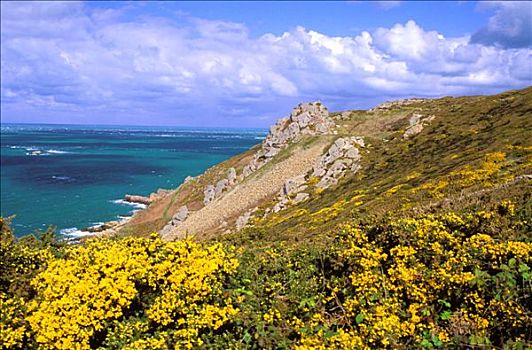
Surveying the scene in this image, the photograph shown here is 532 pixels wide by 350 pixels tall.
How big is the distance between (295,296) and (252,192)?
4472 cm

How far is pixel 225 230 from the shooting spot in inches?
1881

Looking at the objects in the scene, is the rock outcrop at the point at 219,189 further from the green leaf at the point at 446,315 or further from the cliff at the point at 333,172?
the green leaf at the point at 446,315

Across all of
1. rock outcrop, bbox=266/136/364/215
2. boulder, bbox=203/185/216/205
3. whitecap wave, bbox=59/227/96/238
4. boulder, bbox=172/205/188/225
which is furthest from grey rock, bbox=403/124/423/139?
whitecap wave, bbox=59/227/96/238

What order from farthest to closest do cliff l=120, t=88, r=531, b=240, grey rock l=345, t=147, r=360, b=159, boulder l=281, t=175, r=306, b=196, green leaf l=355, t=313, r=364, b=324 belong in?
grey rock l=345, t=147, r=360, b=159, boulder l=281, t=175, r=306, b=196, cliff l=120, t=88, r=531, b=240, green leaf l=355, t=313, r=364, b=324

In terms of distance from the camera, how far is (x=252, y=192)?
57.9 metres

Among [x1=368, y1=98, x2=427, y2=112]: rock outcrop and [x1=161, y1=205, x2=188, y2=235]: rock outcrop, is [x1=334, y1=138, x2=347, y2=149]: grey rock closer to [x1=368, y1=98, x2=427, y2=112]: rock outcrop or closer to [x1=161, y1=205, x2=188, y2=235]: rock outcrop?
[x1=161, y1=205, x2=188, y2=235]: rock outcrop

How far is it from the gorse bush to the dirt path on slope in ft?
121

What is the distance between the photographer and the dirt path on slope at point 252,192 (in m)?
54.2

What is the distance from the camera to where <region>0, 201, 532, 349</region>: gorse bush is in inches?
451

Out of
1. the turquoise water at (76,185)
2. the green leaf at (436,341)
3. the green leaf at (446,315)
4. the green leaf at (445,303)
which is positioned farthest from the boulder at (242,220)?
the turquoise water at (76,185)

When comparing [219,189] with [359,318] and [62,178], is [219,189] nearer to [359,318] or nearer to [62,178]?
[359,318]

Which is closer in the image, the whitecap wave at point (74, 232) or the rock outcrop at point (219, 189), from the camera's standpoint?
the rock outcrop at point (219, 189)

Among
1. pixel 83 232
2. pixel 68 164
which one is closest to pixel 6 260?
pixel 83 232

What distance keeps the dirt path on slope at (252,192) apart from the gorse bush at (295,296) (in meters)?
36.8
